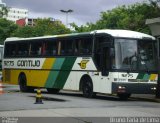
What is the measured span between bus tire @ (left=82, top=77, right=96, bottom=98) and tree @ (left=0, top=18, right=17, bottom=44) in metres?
50.8

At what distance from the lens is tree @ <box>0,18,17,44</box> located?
73438 mm

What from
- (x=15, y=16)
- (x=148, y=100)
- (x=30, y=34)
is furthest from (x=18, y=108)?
(x=15, y=16)

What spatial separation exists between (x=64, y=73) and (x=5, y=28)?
51.6m

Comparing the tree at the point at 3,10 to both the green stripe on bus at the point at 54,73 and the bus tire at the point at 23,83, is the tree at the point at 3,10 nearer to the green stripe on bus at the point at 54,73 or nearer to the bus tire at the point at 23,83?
the bus tire at the point at 23,83

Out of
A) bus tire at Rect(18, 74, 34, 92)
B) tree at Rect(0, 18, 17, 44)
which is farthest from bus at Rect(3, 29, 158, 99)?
tree at Rect(0, 18, 17, 44)

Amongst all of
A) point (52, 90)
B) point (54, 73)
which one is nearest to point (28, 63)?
point (52, 90)

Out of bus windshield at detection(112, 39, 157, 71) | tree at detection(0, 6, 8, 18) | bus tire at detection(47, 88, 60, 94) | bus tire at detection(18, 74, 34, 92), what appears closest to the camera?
bus windshield at detection(112, 39, 157, 71)

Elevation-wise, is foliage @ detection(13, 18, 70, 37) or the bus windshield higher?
foliage @ detection(13, 18, 70, 37)

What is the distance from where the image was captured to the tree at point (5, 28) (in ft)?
241

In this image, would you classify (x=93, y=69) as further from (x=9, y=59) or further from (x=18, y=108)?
(x=9, y=59)

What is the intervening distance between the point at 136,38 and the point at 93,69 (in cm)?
249

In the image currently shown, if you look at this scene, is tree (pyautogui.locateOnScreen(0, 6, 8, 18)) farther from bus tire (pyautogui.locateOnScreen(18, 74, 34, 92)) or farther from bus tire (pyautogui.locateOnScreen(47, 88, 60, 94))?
bus tire (pyautogui.locateOnScreen(47, 88, 60, 94))

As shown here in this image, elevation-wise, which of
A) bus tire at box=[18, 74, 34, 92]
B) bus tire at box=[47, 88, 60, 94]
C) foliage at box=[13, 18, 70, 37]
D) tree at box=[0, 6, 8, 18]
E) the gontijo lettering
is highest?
tree at box=[0, 6, 8, 18]

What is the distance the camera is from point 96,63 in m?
22.1
